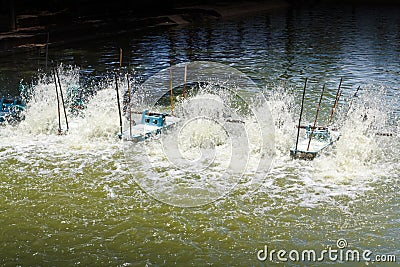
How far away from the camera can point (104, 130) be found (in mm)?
8703

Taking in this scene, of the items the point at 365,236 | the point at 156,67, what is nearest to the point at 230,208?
the point at 365,236

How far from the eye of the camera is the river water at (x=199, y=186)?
5.62m

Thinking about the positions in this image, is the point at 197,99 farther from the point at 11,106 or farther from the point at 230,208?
the point at 230,208

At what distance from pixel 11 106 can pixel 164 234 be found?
4776 mm

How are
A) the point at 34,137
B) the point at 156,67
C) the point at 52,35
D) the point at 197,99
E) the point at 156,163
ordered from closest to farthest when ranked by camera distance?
the point at 156,163, the point at 34,137, the point at 197,99, the point at 156,67, the point at 52,35

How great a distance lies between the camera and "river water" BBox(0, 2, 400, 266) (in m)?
5.62
